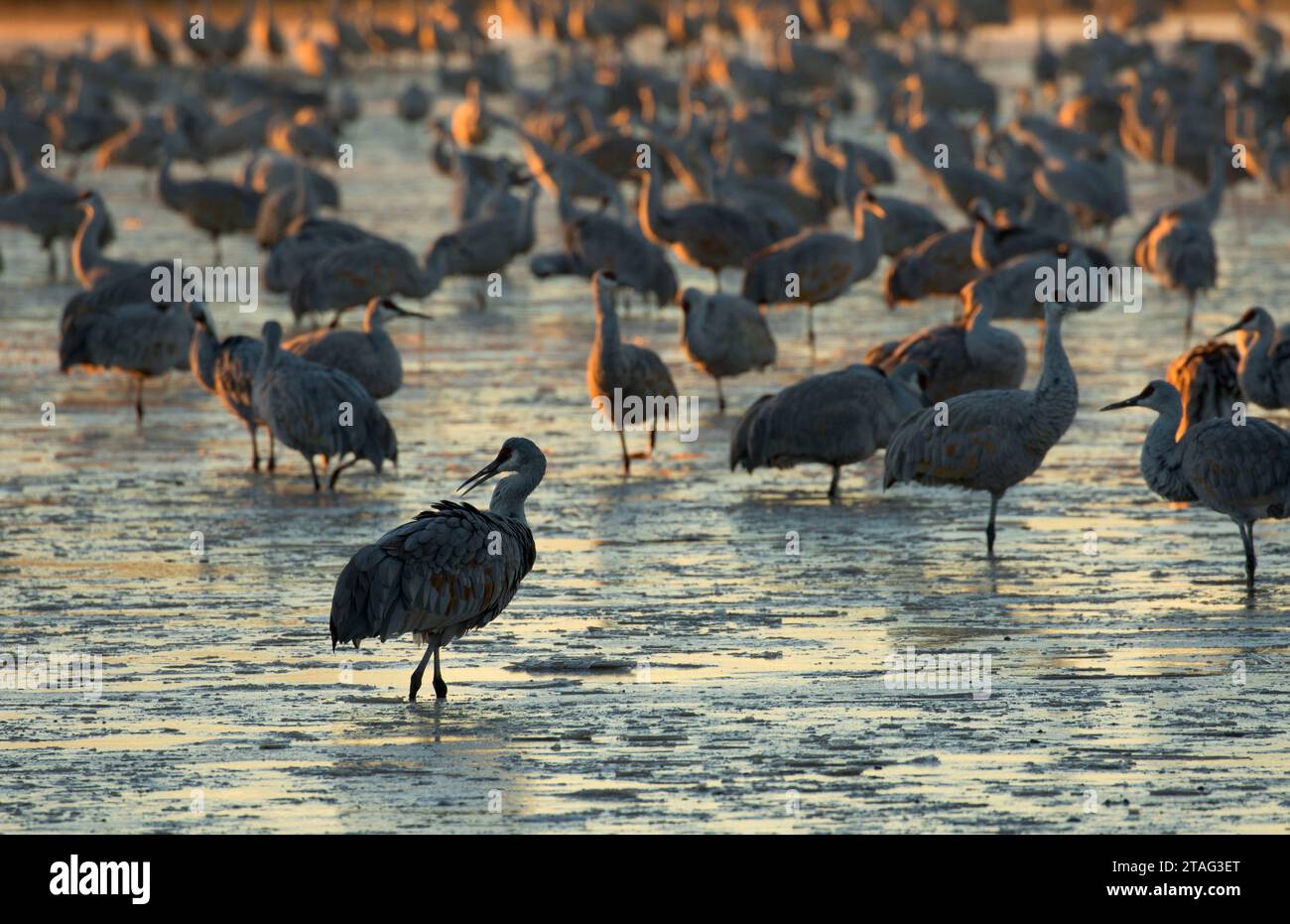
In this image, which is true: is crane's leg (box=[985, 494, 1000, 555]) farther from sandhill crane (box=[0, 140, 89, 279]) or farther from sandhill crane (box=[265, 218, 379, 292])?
sandhill crane (box=[0, 140, 89, 279])

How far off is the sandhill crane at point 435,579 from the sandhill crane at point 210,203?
16969 millimetres

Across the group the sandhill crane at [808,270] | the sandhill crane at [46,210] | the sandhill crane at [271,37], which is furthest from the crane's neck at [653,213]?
the sandhill crane at [271,37]

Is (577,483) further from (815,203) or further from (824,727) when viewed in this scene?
(815,203)

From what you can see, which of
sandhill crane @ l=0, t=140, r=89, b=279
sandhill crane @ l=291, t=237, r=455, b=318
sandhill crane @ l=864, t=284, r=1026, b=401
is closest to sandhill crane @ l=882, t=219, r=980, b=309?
sandhill crane @ l=291, t=237, r=455, b=318

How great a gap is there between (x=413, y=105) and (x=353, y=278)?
68.7ft

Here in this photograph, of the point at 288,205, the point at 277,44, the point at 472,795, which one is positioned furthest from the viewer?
the point at 277,44

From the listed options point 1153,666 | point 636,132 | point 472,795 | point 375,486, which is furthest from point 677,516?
point 636,132

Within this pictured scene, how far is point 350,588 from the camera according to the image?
348 inches

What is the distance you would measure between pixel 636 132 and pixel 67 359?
1513 cm

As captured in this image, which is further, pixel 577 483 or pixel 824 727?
pixel 577 483

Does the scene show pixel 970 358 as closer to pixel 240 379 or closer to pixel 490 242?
pixel 240 379

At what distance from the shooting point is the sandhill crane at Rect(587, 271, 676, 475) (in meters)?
14.5

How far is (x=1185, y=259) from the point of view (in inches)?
773

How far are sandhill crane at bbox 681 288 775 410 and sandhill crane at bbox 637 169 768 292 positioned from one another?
5.16 meters
